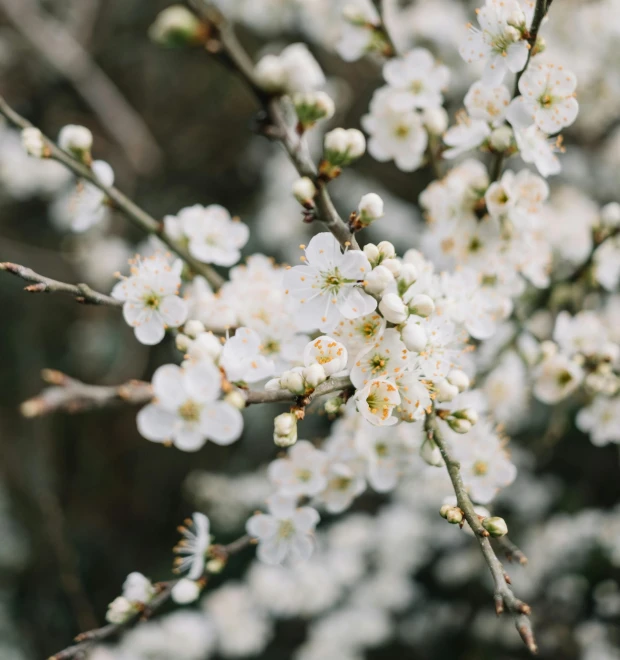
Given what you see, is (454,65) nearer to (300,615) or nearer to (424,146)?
(424,146)

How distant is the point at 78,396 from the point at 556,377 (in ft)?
3.48

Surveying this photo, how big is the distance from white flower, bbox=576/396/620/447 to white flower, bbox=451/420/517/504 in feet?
0.90

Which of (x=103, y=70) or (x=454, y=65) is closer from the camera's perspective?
(x=454, y=65)

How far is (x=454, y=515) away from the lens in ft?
2.93

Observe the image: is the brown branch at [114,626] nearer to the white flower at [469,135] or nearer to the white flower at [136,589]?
the white flower at [136,589]

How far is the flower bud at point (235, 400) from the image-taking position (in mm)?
844

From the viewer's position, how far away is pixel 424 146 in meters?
1.39

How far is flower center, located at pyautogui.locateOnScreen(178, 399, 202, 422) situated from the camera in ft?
2.87

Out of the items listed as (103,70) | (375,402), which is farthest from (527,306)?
(103,70)

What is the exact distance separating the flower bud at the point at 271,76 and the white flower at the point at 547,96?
531 mm

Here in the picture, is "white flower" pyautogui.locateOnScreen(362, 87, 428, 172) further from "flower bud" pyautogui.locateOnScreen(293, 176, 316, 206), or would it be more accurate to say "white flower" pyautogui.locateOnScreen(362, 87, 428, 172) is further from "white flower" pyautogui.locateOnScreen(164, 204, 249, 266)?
"flower bud" pyautogui.locateOnScreen(293, 176, 316, 206)

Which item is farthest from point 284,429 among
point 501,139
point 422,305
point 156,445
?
point 156,445

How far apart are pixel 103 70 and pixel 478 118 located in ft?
12.6

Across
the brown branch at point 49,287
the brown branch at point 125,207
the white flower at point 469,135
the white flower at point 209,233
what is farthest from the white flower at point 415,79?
the brown branch at point 49,287
